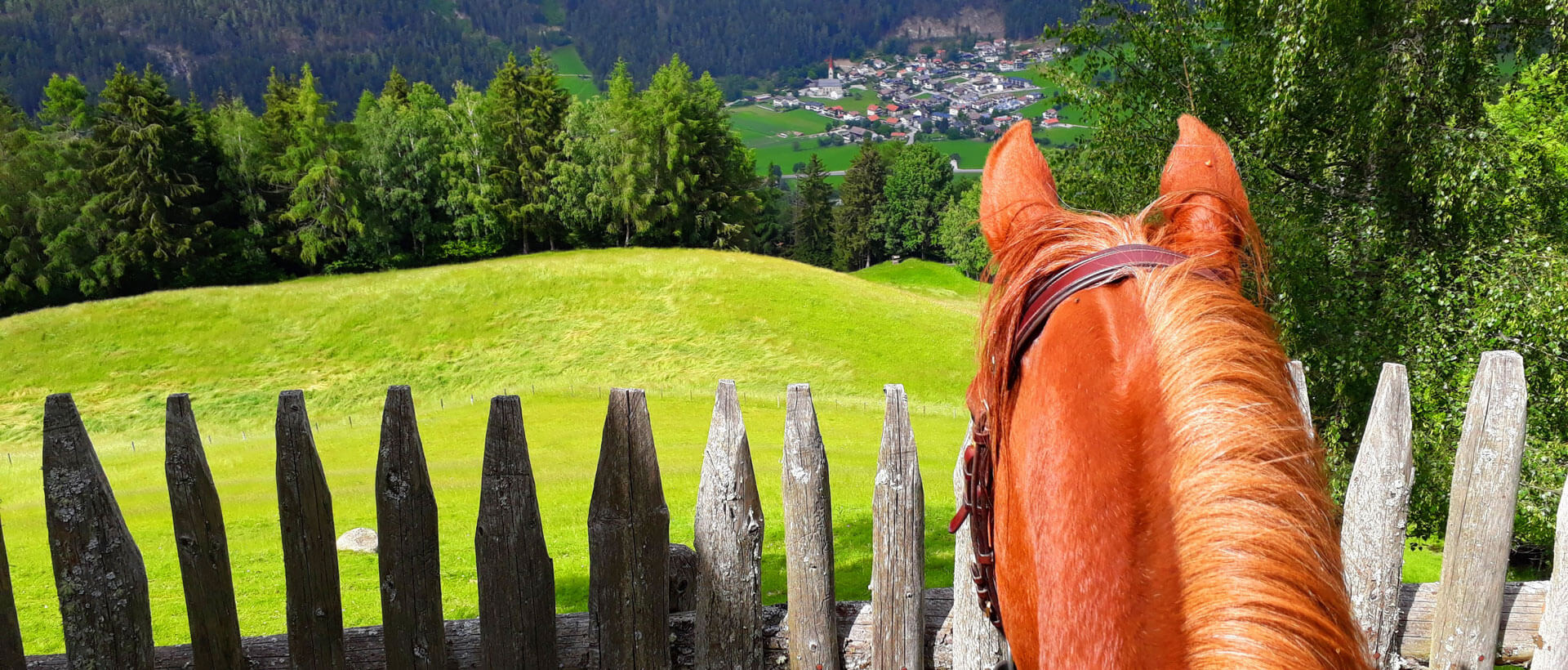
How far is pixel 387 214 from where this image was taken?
50.1 metres

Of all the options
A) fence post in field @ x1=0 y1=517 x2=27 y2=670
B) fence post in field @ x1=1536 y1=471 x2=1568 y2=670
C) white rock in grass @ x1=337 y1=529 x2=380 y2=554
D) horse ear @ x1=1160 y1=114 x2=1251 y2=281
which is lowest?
white rock in grass @ x1=337 y1=529 x2=380 y2=554

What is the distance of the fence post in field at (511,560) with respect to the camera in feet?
Result: 7.66

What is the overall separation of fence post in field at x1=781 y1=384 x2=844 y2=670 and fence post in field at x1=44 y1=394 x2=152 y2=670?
1.83m

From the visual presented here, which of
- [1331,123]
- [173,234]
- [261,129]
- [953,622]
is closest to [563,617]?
[953,622]

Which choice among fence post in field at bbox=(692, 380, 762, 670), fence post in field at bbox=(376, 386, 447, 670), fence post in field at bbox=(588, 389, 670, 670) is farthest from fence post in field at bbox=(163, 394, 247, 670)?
fence post in field at bbox=(692, 380, 762, 670)

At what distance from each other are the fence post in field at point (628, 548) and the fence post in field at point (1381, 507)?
2.00 m

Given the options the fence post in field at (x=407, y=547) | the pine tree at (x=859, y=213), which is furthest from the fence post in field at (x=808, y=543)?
the pine tree at (x=859, y=213)

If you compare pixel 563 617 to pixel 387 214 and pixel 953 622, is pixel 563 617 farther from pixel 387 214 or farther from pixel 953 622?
pixel 387 214

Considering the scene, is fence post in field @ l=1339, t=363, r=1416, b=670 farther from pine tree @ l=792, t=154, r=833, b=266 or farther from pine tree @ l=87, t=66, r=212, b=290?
pine tree @ l=792, t=154, r=833, b=266

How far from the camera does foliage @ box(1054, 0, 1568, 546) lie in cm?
618

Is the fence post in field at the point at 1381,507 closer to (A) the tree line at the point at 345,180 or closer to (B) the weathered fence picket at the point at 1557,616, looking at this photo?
(B) the weathered fence picket at the point at 1557,616

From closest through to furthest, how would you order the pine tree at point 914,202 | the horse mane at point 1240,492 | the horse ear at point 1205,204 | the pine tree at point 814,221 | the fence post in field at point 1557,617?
1. the horse mane at point 1240,492
2. the horse ear at point 1205,204
3. the fence post in field at point 1557,617
4. the pine tree at point 814,221
5. the pine tree at point 914,202

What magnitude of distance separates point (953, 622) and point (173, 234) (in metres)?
51.3

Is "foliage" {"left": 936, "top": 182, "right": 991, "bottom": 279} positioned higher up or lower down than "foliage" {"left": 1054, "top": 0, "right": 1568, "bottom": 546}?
lower down
